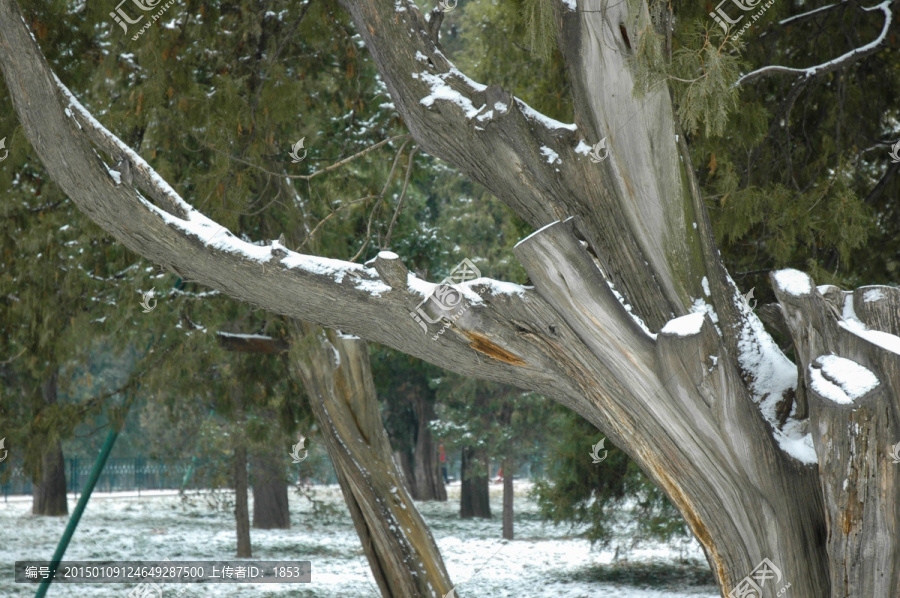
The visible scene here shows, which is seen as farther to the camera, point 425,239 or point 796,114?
point 425,239

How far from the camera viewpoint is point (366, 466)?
7.06 m

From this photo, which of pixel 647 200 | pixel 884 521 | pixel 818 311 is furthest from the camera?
pixel 647 200

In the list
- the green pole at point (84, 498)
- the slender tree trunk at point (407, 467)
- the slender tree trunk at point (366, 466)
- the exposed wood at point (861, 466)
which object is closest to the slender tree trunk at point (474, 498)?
the slender tree trunk at point (407, 467)

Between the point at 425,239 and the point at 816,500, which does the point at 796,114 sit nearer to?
the point at 816,500

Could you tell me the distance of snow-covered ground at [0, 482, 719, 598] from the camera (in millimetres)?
10039

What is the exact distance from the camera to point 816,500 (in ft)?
10.8

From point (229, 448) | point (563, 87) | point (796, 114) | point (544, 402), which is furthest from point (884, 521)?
point (544, 402)

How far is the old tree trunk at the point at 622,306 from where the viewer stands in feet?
10.1

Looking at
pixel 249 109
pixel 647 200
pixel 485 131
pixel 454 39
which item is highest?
pixel 454 39

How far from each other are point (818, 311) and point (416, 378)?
17.0 metres
